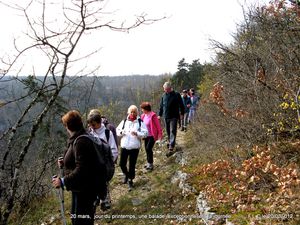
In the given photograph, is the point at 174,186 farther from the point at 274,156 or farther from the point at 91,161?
the point at 91,161

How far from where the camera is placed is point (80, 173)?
12.7 feet

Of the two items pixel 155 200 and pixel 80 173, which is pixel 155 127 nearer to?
pixel 155 200

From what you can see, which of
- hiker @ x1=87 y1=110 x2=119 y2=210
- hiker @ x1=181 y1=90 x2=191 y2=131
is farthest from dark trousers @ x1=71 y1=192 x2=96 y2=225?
hiker @ x1=181 y1=90 x2=191 y2=131

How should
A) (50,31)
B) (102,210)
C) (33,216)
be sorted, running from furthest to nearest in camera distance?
1. (33,216)
2. (102,210)
3. (50,31)

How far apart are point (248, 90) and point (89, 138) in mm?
4891

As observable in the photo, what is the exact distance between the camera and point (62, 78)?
3494 mm

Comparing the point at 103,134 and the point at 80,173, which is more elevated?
the point at 103,134

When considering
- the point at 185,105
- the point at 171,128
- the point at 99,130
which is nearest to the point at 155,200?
the point at 99,130

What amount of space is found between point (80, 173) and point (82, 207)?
0.46 metres

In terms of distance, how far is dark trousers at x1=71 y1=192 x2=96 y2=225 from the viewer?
4.04 m

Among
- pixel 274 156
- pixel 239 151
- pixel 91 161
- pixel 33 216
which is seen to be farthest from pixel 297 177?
pixel 33 216

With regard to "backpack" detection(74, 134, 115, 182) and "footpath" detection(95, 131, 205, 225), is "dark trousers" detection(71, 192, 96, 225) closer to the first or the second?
"backpack" detection(74, 134, 115, 182)

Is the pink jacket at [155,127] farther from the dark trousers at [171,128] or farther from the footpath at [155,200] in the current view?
the dark trousers at [171,128]

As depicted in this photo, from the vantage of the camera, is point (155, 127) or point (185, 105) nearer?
point (155, 127)
